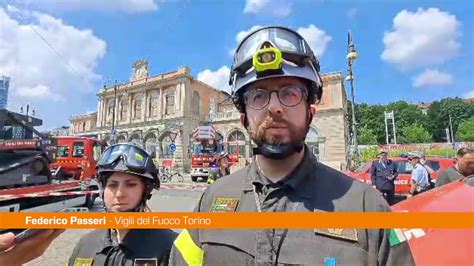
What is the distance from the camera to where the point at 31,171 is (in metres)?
3.20

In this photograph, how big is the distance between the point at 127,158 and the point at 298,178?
0.75m

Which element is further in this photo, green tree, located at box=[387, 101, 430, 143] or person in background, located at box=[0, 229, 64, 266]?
green tree, located at box=[387, 101, 430, 143]

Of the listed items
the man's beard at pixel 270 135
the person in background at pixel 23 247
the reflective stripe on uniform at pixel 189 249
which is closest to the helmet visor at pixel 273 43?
the man's beard at pixel 270 135

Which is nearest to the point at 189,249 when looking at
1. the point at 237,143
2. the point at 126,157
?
the point at 237,143

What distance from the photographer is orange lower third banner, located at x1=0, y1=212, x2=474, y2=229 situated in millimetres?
710

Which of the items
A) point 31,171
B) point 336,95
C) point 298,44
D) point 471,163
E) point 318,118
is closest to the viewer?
point 298,44

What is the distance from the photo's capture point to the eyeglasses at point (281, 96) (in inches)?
29.3

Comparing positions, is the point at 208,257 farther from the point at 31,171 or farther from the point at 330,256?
the point at 31,171

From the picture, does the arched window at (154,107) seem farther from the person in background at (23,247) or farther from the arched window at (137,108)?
the person in background at (23,247)

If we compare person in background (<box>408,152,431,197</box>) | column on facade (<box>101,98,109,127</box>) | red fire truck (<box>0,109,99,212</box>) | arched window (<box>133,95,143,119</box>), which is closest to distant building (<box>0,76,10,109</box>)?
red fire truck (<box>0,109,99,212</box>)

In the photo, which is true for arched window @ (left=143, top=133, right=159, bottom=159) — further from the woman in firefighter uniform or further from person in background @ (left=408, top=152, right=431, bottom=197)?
person in background @ (left=408, top=152, right=431, bottom=197)

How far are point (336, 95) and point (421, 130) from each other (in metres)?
0.40

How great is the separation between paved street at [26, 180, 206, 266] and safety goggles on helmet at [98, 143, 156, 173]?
143 mm

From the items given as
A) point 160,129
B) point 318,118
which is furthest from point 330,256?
point 160,129
